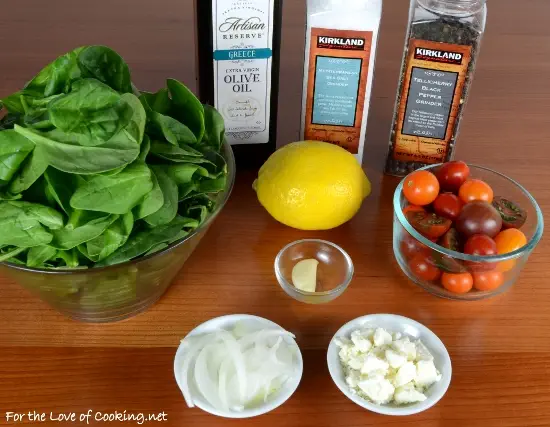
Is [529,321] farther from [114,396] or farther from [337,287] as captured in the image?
[114,396]

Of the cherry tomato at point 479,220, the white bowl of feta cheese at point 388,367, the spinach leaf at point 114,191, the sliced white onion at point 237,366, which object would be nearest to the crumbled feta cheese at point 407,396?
the white bowl of feta cheese at point 388,367

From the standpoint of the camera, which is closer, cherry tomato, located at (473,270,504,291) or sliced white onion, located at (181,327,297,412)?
sliced white onion, located at (181,327,297,412)

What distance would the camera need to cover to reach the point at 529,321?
29.6 inches

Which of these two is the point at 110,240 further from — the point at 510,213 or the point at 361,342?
the point at 510,213

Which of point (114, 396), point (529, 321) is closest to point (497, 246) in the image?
point (529, 321)

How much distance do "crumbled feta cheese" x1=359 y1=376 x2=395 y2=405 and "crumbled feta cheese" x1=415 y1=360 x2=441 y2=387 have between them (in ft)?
0.11

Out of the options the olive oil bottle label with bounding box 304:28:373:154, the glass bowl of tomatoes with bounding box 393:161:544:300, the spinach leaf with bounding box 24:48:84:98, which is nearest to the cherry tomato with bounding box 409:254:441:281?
the glass bowl of tomatoes with bounding box 393:161:544:300

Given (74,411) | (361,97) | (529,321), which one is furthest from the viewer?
(361,97)

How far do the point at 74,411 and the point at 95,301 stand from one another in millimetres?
110

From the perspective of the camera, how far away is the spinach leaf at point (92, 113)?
1.87 ft

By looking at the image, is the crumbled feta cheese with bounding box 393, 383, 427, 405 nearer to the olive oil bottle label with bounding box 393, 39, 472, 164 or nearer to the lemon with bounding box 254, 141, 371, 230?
the lemon with bounding box 254, 141, 371, 230

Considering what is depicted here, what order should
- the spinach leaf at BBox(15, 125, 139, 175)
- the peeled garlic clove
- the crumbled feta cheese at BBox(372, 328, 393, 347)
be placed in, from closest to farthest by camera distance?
1. the spinach leaf at BBox(15, 125, 139, 175)
2. the crumbled feta cheese at BBox(372, 328, 393, 347)
3. the peeled garlic clove

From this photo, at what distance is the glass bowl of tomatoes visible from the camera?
2.40ft

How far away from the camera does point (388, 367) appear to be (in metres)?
0.65
